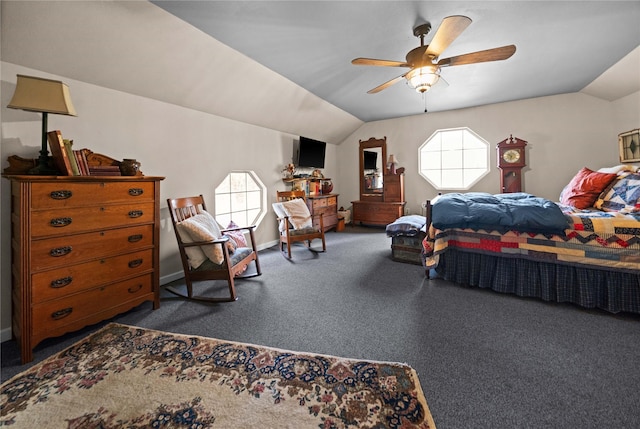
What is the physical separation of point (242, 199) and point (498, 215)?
138 inches

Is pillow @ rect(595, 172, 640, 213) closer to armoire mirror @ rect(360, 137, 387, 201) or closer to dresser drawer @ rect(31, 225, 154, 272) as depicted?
armoire mirror @ rect(360, 137, 387, 201)

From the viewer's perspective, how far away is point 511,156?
466 cm

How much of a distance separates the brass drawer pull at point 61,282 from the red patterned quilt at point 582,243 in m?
3.34

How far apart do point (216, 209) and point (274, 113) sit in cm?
175

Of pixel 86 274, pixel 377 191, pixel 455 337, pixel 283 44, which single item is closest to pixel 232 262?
pixel 86 274

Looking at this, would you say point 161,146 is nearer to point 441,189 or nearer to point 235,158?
point 235,158

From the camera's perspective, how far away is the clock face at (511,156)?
4.64m

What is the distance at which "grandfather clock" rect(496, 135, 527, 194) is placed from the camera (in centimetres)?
461

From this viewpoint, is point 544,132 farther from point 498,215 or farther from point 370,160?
point 498,215

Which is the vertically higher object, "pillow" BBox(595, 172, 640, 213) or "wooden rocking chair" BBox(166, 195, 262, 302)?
"pillow" BBox(595, 172, 640, 213)

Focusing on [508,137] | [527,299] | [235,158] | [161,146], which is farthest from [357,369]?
[508,137]

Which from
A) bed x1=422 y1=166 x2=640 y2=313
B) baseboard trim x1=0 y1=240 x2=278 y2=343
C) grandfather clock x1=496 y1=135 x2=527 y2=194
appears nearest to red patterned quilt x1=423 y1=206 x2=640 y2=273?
bed x1=422 y1=166 x2=640 y2=313

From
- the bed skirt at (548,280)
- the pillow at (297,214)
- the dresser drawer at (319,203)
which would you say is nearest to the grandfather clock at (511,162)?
the bed skirt at (548,280)

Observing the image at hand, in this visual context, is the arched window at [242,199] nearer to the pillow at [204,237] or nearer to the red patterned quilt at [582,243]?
the pillow at [204,237]
